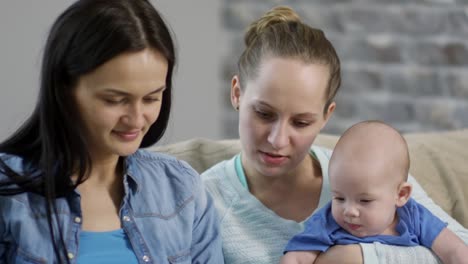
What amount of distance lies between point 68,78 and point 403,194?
738mm

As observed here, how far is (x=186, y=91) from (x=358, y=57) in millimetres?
909

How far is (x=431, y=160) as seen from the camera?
2344 mm

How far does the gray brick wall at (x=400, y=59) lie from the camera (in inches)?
122

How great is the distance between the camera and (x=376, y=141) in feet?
5.88

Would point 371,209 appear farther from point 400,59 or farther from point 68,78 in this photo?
point 400,59

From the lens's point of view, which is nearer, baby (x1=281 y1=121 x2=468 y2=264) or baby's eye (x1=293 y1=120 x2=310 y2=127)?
baby (x1=281 y1=121 x2=468 y2=264)

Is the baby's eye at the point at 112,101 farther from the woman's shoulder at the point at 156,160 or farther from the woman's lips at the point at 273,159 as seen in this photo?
the woman's lips at the point at 273,159

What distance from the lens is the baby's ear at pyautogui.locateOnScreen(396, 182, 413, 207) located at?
5.90ft

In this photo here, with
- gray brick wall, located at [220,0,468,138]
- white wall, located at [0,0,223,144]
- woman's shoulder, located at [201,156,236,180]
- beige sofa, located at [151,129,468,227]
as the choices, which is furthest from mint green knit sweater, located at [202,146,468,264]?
white wall, located at [0,0,223,144]

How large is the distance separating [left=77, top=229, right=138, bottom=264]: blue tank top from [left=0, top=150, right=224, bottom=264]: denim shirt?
0.01 metres

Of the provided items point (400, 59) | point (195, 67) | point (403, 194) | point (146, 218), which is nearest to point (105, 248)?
point (146, 218)

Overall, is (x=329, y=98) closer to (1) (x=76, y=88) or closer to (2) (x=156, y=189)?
(2) (x=156, y=189)

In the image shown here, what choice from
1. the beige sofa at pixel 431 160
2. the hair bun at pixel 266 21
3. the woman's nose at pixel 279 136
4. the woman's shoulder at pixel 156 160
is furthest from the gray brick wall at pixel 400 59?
the woman's shoulder at pixel 156 160

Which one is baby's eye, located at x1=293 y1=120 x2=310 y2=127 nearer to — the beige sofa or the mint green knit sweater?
the mint green knit sweater
